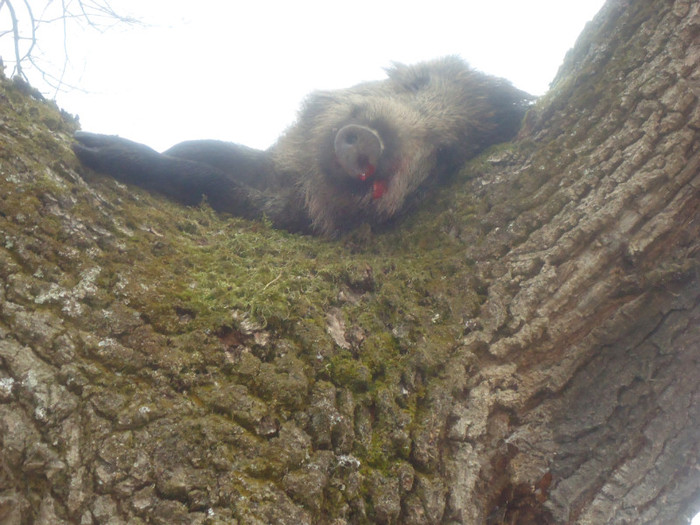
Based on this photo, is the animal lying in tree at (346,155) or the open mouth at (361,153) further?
the open mouth at (361,153)

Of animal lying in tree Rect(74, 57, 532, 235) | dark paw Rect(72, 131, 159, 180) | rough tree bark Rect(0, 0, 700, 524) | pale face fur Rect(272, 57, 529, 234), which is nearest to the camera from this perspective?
rough tree bark Rect(0, 0, 700, 524)

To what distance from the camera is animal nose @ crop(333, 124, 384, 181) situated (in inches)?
144

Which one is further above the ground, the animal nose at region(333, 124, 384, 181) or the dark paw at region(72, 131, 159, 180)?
the animal nose at region(333, 124, 384, 181)

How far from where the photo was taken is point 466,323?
217 centimetres

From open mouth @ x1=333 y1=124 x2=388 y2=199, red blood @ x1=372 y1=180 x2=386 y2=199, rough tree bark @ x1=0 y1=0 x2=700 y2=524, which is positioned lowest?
rough tree bark @ x1=0 y1=0 x2=700 y2=524

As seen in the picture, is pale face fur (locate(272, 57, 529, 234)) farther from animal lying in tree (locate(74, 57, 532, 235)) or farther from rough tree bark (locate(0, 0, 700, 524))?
rough tree bark (locate(0, 0, 700, 524))

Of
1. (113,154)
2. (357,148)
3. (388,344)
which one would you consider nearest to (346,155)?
(357,148)

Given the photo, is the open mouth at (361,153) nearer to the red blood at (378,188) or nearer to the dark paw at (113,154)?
the red blood at (378,188)

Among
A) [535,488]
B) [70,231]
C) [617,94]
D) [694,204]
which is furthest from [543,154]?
[70,231]

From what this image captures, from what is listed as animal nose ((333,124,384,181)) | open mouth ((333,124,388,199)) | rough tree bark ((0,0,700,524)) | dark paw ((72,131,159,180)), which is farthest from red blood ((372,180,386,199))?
dark paw ((72,131,159,180))

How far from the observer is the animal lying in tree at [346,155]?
345 centimetres

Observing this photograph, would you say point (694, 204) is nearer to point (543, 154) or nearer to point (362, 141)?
point (543, 154)

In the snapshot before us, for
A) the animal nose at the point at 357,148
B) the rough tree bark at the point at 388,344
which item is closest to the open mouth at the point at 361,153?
the animal nose at the point at 357,148

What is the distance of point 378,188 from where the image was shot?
380cm
